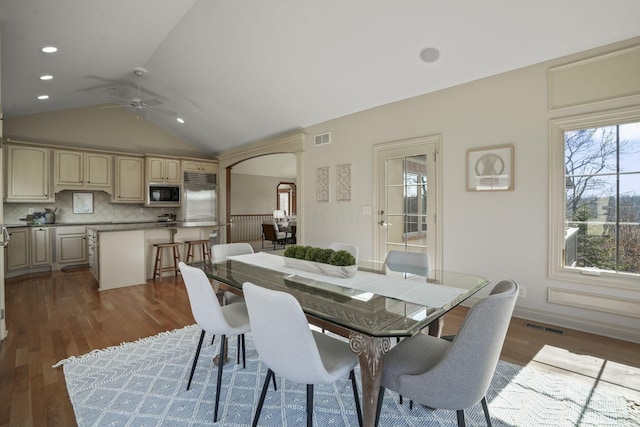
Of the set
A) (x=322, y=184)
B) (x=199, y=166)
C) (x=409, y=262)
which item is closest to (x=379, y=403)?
(x=409, y=262)

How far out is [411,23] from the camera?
304cm

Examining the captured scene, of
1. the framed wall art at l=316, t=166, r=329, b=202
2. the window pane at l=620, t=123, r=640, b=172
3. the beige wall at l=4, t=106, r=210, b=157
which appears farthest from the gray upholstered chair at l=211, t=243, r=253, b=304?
→ the beige wall at l=4, t=106, r=210, b=157

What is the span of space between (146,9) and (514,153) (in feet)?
13.8

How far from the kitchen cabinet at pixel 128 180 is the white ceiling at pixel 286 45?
1.50m

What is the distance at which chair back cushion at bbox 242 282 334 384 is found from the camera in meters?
1.24

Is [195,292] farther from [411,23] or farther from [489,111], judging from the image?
[489,111]

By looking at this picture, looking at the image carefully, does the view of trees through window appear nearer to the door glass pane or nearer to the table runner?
the door glass pane

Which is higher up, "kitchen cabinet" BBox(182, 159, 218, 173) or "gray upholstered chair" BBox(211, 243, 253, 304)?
"kitchen cabinet" BBox(182, 159, 218, 173)

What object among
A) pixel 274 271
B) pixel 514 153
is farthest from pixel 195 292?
pixel 514 153

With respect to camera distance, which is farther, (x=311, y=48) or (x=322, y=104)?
(x=322, y=104)

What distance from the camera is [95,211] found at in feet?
21.9

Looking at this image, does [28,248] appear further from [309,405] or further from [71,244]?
[309,405]

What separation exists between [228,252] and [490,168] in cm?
286

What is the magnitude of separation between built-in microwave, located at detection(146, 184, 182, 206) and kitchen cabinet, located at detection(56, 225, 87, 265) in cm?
136
